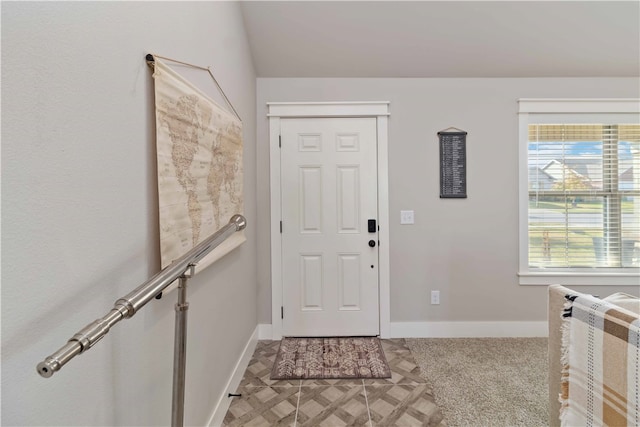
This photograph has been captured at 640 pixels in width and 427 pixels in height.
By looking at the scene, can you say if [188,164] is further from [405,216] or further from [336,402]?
[405,216]

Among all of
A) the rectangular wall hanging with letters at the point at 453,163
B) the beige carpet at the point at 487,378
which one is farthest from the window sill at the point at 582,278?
the rectangular wall hanging with letters at the point at 453,163

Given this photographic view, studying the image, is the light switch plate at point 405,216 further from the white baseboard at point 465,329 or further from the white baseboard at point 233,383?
the white baseboard at point 233,383

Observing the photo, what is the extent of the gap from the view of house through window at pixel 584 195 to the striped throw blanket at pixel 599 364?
188 centimetres

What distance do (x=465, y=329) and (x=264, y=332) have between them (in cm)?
188

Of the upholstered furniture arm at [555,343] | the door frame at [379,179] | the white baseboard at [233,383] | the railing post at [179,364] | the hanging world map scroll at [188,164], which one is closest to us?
the railing post at [179,364]

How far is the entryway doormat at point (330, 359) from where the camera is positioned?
1983 millimetres

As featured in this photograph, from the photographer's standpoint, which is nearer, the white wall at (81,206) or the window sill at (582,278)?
the white wall at (81,206)

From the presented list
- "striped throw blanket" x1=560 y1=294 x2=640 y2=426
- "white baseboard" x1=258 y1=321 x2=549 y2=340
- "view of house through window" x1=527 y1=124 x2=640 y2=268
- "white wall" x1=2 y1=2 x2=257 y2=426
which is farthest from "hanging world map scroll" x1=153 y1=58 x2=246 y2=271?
"view of house through window" x1=527 y1=124 x2=640 y2=268

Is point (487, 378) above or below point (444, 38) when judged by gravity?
below

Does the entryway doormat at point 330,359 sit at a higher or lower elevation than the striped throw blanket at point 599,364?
lower

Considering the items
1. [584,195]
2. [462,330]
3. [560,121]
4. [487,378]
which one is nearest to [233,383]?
[487,378]

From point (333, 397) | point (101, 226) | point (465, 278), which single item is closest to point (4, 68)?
point (101, 226)

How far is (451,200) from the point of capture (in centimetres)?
257

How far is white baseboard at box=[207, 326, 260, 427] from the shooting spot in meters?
1.52
